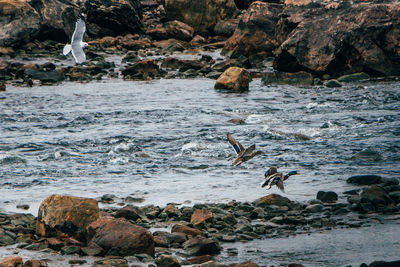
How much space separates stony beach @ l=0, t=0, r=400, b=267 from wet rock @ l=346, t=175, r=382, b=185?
2 cm

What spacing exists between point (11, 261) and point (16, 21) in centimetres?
2218

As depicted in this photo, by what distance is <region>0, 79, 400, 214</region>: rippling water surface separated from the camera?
Answer: 9.09 m

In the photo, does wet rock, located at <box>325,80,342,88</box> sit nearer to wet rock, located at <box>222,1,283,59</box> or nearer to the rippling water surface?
the rippling water surface

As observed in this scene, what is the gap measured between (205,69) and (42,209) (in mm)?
15880

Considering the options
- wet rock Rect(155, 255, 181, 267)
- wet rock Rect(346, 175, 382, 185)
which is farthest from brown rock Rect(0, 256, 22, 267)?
wet rock Rect(346, 175, 382, 185)

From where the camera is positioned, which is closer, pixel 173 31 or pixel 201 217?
pixel 201 217

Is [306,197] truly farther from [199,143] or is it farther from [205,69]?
[205,69]

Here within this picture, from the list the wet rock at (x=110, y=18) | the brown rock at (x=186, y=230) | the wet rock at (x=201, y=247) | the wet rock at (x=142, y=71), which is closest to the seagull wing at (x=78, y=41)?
the brown rock at (x=186, y=230)

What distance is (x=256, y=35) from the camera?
25062 mm

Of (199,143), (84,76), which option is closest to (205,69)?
(84,76)

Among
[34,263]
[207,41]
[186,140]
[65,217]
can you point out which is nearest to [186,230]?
[65,217]

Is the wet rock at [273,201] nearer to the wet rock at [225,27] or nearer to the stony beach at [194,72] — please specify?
the stony beach at [194,72]

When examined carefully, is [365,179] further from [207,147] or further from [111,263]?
[111,263]

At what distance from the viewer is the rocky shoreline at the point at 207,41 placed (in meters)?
19.9
